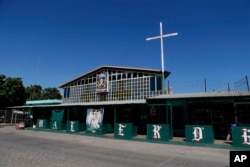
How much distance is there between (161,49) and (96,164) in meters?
17.6

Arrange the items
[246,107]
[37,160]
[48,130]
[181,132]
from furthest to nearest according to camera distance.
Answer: [48,130] < [181,132] < [246,107] < [37,160]

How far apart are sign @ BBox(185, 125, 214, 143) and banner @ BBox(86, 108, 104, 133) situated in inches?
344

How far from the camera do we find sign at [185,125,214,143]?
1547 cm

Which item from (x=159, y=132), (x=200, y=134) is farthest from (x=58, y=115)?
(x=200, y=134)

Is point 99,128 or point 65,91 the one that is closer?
point 99,128

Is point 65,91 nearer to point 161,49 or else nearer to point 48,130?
point 48,130

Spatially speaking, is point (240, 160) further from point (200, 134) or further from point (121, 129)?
point (121, 129)

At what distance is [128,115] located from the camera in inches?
962

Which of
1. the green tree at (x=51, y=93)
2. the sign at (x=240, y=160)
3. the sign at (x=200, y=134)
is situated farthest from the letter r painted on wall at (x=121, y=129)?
the green tree at (x=51, y=93)

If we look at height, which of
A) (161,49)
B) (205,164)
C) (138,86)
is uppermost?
(161,49)

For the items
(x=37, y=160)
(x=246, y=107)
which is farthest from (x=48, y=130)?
(x=246, y=107)

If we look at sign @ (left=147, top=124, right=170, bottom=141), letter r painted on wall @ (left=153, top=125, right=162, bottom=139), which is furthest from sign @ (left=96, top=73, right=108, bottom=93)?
letter r painted on wall @ (left=153, top=125, right=162, bottom=139)

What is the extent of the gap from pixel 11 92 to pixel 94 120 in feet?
93.6

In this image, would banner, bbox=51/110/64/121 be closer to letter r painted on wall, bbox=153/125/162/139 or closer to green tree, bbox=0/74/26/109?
letter r painted on wall, bbox=153/125/162/139
